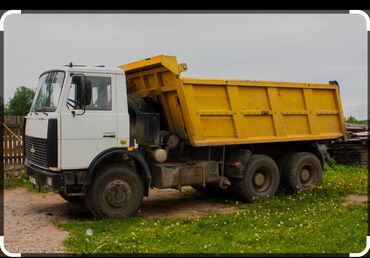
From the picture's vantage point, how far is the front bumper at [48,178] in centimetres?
865

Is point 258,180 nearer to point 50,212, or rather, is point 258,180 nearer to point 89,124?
point 89,124

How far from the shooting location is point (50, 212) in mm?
9984

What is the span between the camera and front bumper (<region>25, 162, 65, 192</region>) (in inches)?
340

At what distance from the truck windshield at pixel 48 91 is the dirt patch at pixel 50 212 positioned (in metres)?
2.05

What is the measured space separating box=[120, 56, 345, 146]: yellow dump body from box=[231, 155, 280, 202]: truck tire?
0.51 m

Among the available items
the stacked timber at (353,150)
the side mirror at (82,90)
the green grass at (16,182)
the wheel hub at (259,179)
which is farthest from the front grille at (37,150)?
the stacked timber at (353,150)

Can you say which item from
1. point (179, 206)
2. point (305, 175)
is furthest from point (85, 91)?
point (305, 175)

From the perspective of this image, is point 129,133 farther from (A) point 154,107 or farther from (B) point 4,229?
(B) point 4,229

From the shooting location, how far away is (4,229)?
849cm

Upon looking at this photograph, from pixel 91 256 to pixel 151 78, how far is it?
472cm

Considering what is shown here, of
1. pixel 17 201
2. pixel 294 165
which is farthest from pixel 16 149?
pixel 294 165

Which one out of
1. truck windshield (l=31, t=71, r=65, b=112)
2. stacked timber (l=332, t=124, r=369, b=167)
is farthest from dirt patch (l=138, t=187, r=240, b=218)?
stacked timber (l=332, t=124, r=369, b=167)

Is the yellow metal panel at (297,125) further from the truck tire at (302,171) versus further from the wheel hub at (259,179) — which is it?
the wheel hub at (259,179)

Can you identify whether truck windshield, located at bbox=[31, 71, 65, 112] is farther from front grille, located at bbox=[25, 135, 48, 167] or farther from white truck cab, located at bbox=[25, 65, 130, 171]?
front grille, located at bbox=[25, 135, 48, 167]
